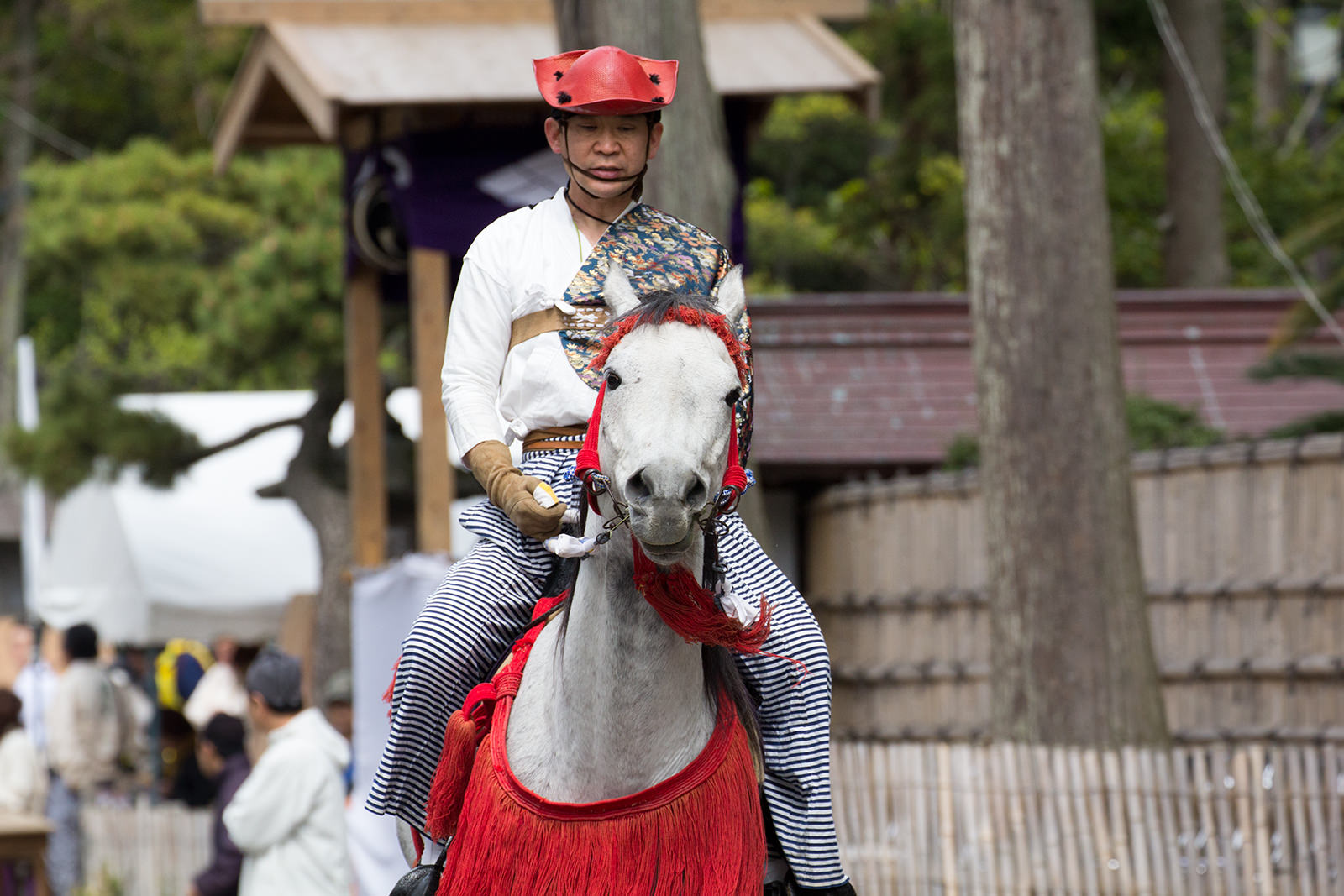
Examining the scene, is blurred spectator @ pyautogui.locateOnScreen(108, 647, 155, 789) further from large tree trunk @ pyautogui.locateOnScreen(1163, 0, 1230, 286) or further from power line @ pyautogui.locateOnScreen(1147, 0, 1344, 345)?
large tree trunk @ pyautogui.locateOnScreen(1163, 0, 1230, 286)

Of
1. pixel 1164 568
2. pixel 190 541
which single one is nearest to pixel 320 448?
pixel 190 541

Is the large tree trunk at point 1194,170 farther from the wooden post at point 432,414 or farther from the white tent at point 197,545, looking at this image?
the wooden post at point 432,414

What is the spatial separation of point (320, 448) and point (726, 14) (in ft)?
21.6

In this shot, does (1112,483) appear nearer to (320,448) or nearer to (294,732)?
(294,732)

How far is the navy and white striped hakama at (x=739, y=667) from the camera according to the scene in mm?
4246

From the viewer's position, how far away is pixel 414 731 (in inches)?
171

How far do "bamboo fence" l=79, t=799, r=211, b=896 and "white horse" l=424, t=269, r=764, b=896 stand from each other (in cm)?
916

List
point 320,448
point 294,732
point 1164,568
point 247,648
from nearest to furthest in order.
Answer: point 294,732 < point 1164,568 < point 247,648 < point 320,448

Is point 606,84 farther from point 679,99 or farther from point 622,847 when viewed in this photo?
point 679,99

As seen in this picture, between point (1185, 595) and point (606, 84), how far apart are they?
735 cm

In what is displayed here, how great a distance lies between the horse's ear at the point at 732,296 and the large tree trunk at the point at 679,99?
4.60 m

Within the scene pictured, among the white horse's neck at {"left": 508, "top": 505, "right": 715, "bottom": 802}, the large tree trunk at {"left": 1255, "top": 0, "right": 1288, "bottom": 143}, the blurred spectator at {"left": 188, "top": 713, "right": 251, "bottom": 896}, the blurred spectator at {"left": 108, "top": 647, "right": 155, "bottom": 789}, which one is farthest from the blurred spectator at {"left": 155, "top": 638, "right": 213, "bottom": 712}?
the large tree trunk at {"left": 1255, "top": 0, "right": 1288, "bottom": 143}

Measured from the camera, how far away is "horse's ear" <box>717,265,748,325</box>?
149 inches

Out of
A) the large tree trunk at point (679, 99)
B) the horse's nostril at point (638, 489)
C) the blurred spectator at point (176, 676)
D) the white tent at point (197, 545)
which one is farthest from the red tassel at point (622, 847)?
the white tent at point (197, 545)
